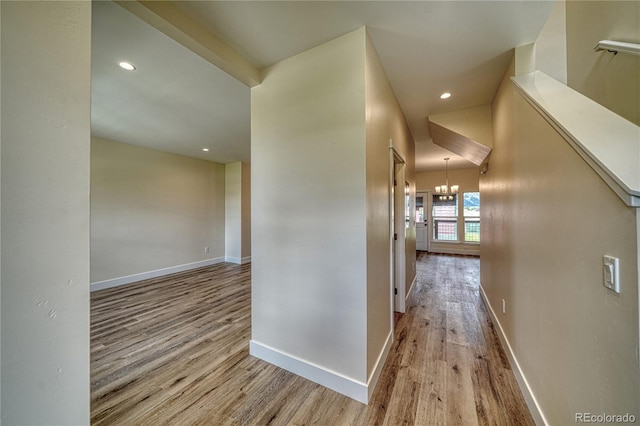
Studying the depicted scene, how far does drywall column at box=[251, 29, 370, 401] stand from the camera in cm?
167

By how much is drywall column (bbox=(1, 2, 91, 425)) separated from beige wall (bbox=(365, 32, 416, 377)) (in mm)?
1449

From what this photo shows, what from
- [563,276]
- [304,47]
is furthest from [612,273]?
[304,47]

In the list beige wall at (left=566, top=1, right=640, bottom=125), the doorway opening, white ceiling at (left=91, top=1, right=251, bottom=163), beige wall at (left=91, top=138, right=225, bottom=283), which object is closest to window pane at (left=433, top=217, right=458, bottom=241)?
the doorway opening

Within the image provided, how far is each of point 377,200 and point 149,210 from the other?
15.9ft

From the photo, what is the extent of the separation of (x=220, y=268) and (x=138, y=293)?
71.7 inches

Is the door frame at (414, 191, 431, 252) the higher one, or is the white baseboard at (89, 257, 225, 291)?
the door frame at (414, 191, 431, 252)

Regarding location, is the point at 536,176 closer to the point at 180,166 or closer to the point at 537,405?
the point at 537,405

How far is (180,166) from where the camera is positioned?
530 cm

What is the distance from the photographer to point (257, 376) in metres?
1.91

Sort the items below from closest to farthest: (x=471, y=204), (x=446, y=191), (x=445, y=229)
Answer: (x=446, y=191) → (x=471, y=204) → (x=445, y=229)

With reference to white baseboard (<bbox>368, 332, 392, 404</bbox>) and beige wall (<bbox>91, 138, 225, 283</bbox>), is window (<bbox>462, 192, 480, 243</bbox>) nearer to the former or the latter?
white baseboard (<bbox>368, 332, 392, 404</bbox>)

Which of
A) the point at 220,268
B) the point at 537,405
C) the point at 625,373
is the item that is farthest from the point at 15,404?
the point at 220,268

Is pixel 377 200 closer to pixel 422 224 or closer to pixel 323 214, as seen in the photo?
pixel 323 214

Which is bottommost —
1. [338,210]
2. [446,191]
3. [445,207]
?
[338,210]
